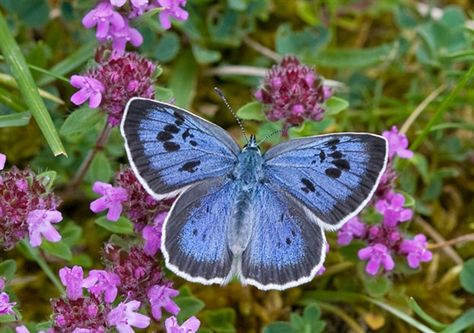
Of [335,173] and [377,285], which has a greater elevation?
[335,173]

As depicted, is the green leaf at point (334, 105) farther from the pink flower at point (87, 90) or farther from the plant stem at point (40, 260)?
the plant stem at point (40, 260)

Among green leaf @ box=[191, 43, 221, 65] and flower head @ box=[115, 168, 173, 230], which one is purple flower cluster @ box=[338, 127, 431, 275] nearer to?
flower head @ box=[115, 168, 173, 230]

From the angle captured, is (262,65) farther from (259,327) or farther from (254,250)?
(254,250)

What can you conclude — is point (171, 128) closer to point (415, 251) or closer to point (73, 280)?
point (73, 280)

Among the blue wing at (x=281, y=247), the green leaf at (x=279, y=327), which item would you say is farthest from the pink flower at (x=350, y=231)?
the blue wing at (x=281, y=247)

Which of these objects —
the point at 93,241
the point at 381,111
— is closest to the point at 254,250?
the point at 93,241

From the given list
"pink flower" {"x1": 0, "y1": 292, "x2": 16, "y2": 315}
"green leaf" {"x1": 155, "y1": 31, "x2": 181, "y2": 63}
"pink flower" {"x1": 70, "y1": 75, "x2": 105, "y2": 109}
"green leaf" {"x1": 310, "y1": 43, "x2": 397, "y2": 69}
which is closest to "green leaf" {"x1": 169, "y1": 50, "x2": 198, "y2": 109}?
"green leaf" {"x1": 155, "y1": 31, "x2": 181, "y2": 63}

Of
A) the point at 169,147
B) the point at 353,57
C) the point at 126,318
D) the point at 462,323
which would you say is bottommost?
the point at 462,323

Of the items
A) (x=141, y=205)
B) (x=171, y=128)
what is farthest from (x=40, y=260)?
(x=171, y=128)
